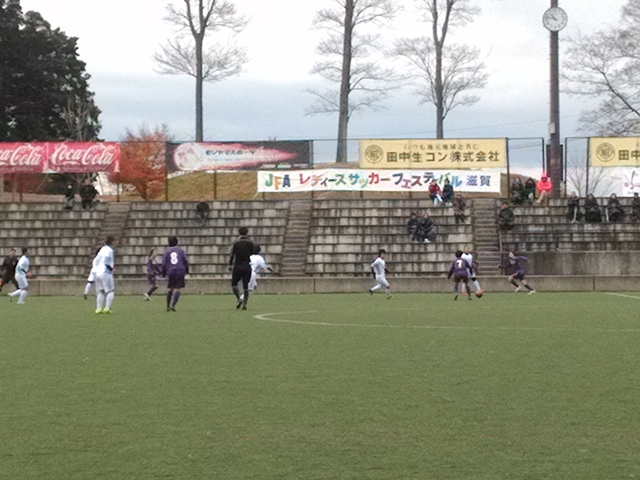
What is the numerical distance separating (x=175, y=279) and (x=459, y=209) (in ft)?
72.2

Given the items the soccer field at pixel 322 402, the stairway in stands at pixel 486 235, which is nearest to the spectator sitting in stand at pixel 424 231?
the stairway in stands at pixel 486 235

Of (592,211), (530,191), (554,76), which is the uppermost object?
(554,76)

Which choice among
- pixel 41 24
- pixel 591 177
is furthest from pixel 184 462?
pixel 41 24

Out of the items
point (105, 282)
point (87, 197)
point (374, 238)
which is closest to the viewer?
point (105, 282)

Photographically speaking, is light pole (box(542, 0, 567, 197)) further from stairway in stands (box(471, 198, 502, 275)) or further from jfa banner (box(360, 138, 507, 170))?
jfa banner (box(360, 138, 507, 170))

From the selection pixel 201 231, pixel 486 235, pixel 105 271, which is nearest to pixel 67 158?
pixel 201 231

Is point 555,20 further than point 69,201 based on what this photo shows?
No

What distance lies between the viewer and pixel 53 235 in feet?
153

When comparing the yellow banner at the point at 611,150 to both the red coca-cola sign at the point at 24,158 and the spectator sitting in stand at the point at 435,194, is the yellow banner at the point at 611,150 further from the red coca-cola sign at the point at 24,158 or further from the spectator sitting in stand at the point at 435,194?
the red coca-cola sign at the point at 24,158

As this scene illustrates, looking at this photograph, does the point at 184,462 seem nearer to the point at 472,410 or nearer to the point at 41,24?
the point at 472,410

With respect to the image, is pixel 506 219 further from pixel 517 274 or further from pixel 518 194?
pixel 517 274

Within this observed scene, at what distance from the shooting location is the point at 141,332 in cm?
1931

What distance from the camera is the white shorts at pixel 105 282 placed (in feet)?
84.0

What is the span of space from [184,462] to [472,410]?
299cm
